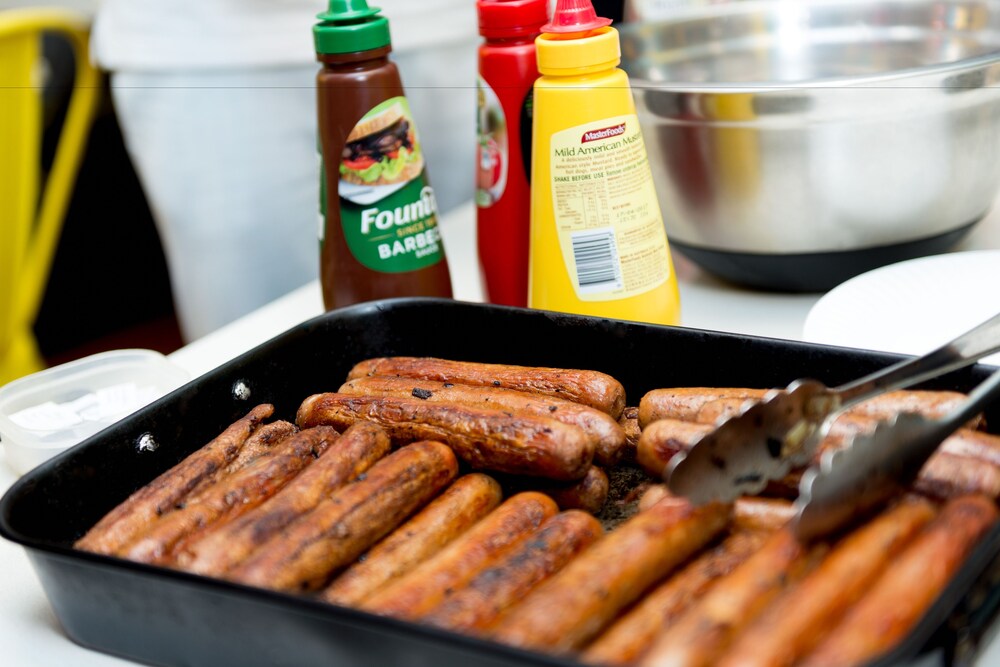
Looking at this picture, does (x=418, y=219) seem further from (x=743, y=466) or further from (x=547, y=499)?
(x=743, y=466)

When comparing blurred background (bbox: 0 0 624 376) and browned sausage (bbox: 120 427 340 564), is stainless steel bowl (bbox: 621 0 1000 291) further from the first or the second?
blurred background (bbox: 0 0 624 376)

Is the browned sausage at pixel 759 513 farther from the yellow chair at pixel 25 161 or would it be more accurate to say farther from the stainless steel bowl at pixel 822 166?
the yellow chair at pixel 25 161

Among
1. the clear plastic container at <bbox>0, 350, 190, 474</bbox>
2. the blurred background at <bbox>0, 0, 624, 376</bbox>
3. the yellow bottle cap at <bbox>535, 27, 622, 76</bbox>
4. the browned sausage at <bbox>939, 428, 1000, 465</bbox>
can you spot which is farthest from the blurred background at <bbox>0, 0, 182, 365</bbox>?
the browned sausage at <bbox>939, 428, 1000, 465</bbox>

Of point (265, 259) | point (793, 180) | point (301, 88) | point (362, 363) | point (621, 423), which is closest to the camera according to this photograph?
point (621, 423)

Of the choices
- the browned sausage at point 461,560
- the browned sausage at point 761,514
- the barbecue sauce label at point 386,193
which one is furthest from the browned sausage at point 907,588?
the barbecue sauce label at point 386,193

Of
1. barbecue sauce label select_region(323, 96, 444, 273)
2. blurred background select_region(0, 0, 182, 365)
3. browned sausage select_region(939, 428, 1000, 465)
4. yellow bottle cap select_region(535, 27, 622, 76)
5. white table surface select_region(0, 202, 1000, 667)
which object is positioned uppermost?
yellow bottle cap select_region(535, 27, 622, 76)

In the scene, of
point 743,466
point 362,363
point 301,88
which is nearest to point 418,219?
point 362,363
